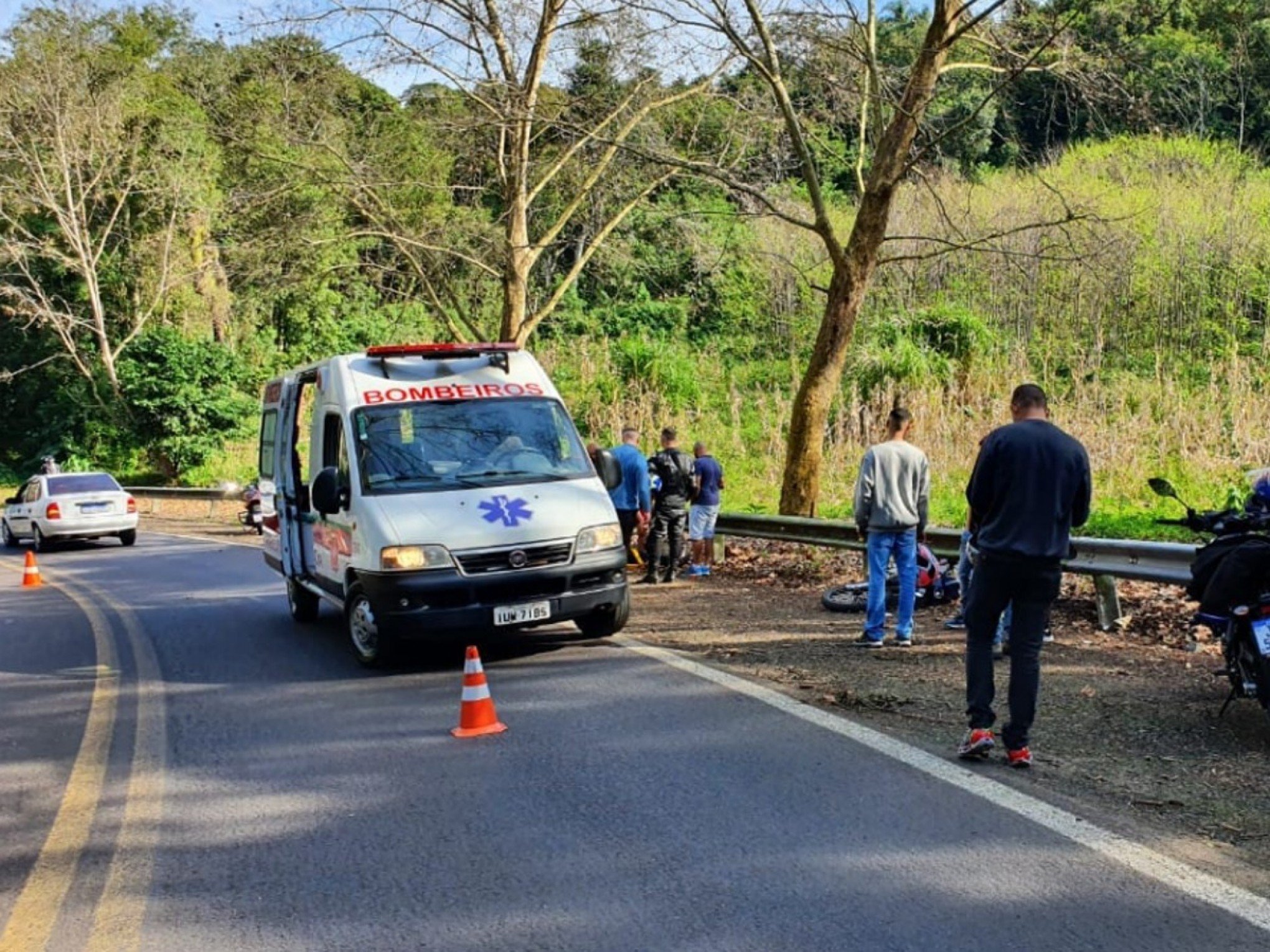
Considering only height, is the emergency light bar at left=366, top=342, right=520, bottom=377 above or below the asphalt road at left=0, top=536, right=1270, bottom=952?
above

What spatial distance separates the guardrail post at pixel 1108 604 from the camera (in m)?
8.95

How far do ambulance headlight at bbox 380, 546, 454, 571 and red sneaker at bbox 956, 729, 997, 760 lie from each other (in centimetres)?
389

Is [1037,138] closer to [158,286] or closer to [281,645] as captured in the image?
[158,286]

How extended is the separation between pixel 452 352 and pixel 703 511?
4.92 m

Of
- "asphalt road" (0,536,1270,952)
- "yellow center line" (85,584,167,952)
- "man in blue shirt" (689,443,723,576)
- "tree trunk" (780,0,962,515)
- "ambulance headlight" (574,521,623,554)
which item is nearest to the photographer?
"asphalt road" (0,536,1270,952)

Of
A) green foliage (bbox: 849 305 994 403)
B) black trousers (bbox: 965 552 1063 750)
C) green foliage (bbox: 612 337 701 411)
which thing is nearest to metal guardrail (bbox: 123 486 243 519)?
green foliage (bbox: 612 337 701 411)

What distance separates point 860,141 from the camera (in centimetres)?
1537

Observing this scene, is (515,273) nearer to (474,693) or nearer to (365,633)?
(365,633)

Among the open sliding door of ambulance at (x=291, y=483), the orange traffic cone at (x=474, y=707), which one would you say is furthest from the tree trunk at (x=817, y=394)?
the orange traffic cone at (x=474, y=707)

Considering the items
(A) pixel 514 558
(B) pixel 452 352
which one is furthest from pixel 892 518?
(B) pixel 452 352

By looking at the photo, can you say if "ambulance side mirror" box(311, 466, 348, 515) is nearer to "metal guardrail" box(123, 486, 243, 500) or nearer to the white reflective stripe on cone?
the white reflective stripe on cone

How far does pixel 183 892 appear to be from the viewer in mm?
4602

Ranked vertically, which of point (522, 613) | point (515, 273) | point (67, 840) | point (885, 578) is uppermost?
point (515, 273)

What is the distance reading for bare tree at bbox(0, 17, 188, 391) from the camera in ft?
128
